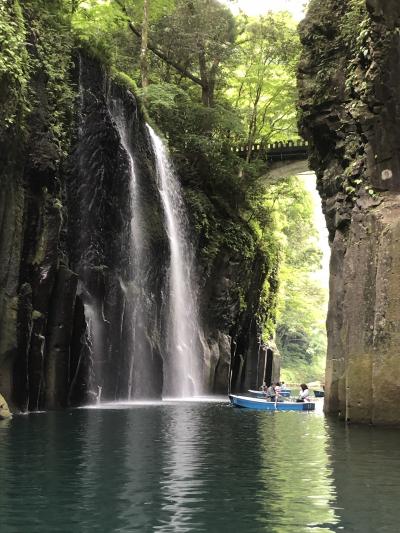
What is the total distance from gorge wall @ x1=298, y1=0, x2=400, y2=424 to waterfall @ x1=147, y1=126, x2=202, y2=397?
9.01m

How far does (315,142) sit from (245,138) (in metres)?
15.9

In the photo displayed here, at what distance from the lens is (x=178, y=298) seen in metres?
28.8

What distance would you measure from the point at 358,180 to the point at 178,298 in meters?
12.6

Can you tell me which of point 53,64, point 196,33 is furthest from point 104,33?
point 53,64

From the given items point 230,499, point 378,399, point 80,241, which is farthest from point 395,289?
point 80,241

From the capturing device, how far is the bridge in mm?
36906

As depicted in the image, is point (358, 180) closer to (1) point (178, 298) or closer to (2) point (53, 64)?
(2) point (53, 64)

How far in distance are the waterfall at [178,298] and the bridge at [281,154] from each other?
7.80 m

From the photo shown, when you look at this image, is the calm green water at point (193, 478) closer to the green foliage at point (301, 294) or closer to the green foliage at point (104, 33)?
the green foliage at point (104, 33)

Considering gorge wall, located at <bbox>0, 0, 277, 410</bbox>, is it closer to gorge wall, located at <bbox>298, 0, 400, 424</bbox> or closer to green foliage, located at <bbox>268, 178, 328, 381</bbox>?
gorge wall, located at <bbox>298, 0, 400, 424</bbox>

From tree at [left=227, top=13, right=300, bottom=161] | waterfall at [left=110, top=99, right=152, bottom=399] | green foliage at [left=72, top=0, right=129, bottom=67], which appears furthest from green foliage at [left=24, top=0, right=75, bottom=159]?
tree at [left=227, top=13, right=300, bottom=161]

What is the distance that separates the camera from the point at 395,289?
15.6m

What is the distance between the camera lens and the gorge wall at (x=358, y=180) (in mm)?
15703

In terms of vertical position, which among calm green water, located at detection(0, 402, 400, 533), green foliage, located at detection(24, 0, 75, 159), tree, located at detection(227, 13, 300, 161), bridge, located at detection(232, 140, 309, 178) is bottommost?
calm green water, located at detection(0, 402, 400, 533)
